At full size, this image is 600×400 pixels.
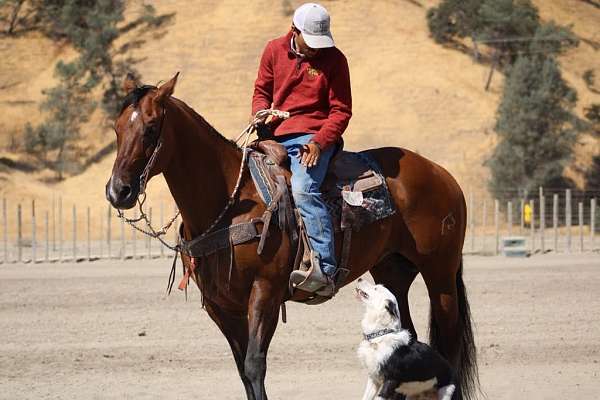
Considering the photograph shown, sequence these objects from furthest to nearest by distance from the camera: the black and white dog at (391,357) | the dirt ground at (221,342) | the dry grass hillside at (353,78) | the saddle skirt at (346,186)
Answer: the dry grass hillside at (353,78) → the dirt ground at (221,342) → the saddle skirt at (346,186) → the black and white dog at (391,357)

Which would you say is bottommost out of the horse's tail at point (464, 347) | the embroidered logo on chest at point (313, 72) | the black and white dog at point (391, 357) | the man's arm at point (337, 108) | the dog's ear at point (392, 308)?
the horse's tail at point (464, 347)

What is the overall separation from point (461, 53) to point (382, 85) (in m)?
7.62

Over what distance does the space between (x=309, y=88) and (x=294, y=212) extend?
0.88 metres

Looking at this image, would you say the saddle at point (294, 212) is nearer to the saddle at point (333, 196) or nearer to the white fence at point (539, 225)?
the saddle at point (333, 196)

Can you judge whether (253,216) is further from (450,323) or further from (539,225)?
(539,225)

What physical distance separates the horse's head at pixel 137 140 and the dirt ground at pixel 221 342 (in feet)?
9.88

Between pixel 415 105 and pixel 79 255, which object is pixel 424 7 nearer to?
pixel 415 105

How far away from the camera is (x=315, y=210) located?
6559 millimetres

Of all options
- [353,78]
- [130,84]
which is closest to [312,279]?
[130,84]

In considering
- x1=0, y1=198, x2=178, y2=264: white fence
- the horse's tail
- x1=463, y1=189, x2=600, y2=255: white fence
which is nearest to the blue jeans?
the horse's tail

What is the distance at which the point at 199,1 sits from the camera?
58.6 metres

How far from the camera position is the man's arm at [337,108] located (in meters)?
6.76

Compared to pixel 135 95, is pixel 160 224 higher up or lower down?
lower down

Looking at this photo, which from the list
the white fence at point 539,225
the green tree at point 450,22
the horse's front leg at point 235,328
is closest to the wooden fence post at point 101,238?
the white fence at point 539,225
